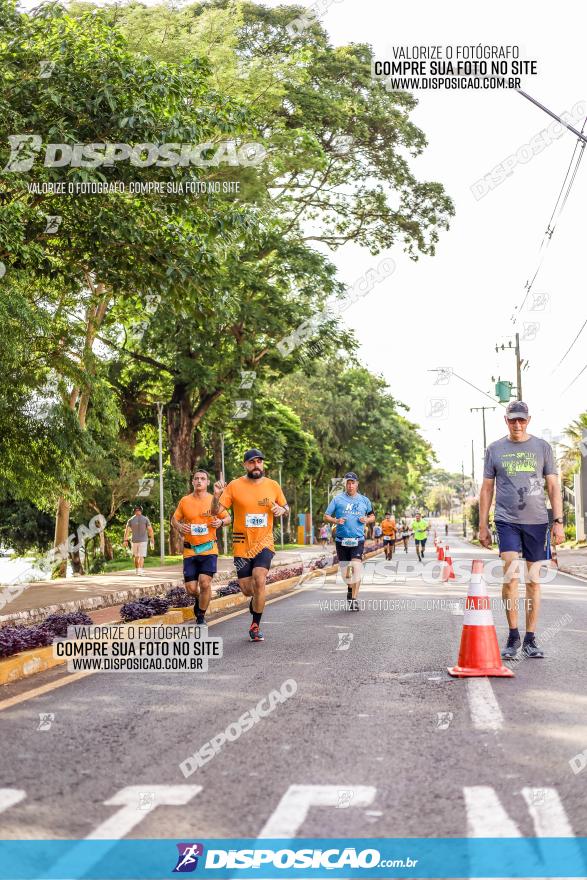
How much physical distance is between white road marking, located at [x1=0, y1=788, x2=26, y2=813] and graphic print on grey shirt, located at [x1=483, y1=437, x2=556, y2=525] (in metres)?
5.29

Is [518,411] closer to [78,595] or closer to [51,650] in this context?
[51,650]

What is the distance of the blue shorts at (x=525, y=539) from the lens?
9.02m

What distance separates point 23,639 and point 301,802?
17.0 feet

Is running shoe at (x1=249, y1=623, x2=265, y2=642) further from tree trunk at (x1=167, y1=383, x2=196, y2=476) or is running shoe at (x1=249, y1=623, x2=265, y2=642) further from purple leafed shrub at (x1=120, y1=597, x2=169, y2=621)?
tree trunk at (x1=167, y1=383, x2=196, y2=476)

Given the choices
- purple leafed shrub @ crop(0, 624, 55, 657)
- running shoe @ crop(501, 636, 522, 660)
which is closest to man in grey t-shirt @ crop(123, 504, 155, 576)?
purple leafed shrub @ crop(0, 624, 55, 657)

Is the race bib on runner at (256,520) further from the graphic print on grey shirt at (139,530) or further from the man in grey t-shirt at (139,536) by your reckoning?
the graphic print on grey shirt at (139,530)

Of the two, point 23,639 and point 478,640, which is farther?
point 23,639

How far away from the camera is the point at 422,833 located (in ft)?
14.0

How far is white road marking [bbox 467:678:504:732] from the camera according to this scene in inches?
250

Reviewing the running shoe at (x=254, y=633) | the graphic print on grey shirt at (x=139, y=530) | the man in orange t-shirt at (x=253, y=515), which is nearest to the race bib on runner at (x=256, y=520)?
the man in orange t-shirt at (x=253, y=515)

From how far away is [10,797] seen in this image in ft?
15.9

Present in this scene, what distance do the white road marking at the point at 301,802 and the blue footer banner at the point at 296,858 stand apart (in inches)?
5.5

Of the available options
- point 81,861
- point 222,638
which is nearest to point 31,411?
point 222,638

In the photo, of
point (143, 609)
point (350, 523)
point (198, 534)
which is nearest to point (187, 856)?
point (198, 534)
